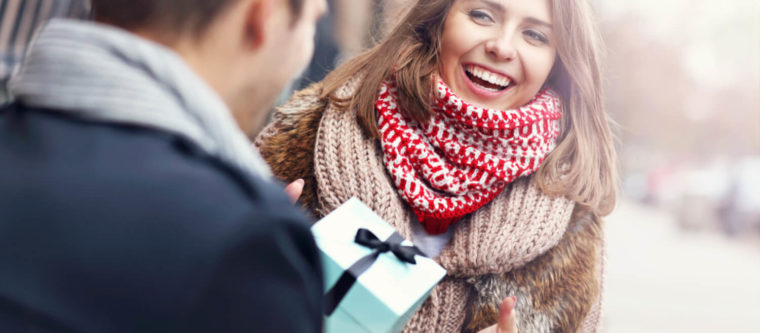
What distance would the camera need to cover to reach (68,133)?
1.93 feet

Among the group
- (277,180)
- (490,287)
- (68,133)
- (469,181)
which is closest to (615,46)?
(469,181)

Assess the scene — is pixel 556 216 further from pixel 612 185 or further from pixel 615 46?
pixel 615 46

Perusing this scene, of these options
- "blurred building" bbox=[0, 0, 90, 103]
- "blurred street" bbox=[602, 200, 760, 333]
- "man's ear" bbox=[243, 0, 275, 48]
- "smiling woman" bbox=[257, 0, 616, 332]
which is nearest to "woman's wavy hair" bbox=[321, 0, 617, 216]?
"smiling woman" bbox=[257, 0, 616, 332]

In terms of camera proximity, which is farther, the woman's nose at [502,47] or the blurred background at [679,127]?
the blurred background at [679,127]

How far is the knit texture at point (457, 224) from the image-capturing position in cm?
112

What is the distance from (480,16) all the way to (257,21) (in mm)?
545

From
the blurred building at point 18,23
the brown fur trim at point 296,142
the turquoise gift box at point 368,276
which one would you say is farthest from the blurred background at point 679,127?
the blurred building at point 18,23

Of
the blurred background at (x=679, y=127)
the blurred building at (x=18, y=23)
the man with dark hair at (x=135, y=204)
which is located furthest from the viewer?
the blurred building at (x=18, y=23)

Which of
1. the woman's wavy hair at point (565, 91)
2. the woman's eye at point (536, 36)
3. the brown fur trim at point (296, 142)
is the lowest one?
the brown fur trim at point (296, 142)

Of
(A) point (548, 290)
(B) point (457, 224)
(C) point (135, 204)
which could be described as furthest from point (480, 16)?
(C) point (135, 204)

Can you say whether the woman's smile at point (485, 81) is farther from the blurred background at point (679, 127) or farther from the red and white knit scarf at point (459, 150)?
the blurred background at point (679, 127)

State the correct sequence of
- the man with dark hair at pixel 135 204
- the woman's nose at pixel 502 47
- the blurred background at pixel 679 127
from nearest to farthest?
the man with dark hair at pixel 135 204
the woman's nose at pixel 502 47
the blurred background at pixel 679 127

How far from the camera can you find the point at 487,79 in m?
1.14

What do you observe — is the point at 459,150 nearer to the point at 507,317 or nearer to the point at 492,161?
the point at 492,161
